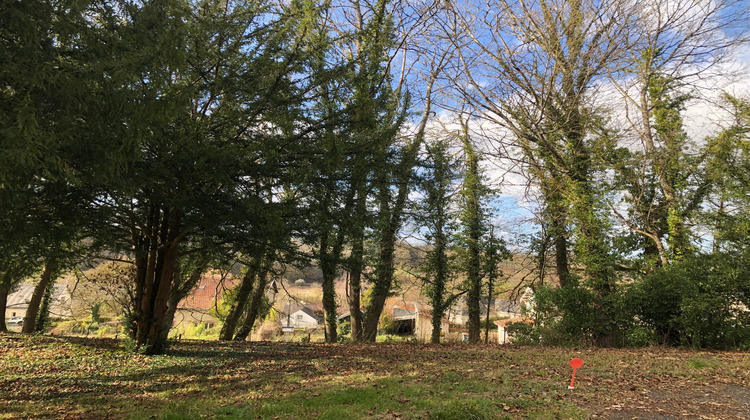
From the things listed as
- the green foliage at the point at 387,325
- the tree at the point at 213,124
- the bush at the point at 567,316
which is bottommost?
the green foliage at the point at 387,325

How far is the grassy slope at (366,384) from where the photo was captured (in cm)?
496

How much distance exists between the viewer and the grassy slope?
195 inches

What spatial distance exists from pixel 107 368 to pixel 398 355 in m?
6.07

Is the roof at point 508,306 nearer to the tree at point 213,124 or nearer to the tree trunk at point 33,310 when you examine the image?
the tree at point 213,124

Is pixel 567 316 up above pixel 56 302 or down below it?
above

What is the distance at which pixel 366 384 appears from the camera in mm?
6547

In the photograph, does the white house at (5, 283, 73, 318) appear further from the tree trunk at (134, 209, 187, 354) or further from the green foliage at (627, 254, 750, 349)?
the green foliage at (627, 254, 750, 349)

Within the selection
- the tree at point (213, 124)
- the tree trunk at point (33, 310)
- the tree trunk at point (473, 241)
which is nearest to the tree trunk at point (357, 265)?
the tree at point (213, 124)

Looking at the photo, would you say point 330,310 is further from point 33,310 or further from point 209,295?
point 33,310

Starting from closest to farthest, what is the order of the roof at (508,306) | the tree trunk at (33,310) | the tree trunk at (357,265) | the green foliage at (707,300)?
the tree trunk at (357,265) → the green foliage at (707,300) → the tree trunk at (33,310) → the roof at (508,306)

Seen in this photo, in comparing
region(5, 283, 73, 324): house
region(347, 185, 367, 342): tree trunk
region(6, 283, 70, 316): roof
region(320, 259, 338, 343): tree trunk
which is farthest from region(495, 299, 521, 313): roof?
region(6, 283, 70, 316): roof

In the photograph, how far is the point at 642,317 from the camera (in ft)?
40.5

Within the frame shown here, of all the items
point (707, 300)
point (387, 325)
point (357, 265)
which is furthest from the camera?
point (387, 325)

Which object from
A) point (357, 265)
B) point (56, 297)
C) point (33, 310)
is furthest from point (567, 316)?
point (56, 297)
